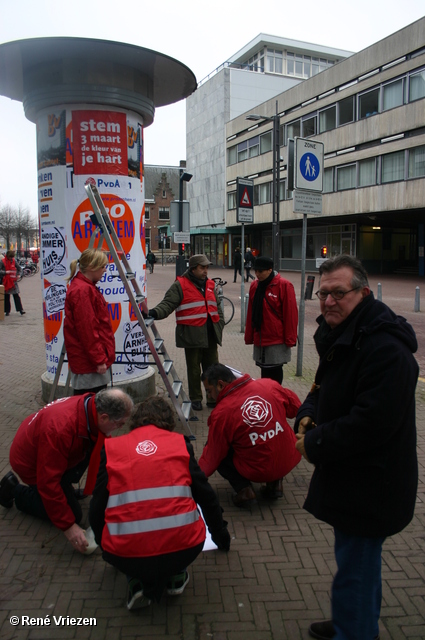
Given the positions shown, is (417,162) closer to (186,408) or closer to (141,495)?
(186,408)

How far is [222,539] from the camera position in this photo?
10.2 ft

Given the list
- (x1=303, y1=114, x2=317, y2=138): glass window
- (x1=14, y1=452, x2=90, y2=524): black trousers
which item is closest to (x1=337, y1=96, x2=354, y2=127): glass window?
(x1=303, y1=114, x2=317, y2=138): glass window

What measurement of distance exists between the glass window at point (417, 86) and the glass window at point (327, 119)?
6.26 metres

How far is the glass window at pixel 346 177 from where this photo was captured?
96.6 ft

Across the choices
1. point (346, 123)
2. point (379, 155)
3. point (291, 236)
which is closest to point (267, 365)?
point (379, 155)

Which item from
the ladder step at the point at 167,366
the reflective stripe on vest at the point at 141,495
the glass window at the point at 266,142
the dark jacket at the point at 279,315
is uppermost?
the glass window at the point at 266,142

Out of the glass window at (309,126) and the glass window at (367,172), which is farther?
the glass window at (309,126)

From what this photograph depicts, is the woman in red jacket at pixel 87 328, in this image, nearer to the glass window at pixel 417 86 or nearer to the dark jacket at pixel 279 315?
the dark jacket at pixel 279 315

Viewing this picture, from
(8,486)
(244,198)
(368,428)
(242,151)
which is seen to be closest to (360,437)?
(368,428)

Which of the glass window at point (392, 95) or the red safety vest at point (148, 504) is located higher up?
the glass window at point (392, 95)

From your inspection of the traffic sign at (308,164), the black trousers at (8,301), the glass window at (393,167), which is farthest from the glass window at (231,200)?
the traffic sign at (308,164)

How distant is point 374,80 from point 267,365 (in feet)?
88.2

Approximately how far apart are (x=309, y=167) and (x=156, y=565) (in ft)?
19.3

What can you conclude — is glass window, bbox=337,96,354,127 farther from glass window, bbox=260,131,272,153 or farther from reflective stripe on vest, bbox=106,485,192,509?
reflective stripe on vest, bbox=106,485,192,509
